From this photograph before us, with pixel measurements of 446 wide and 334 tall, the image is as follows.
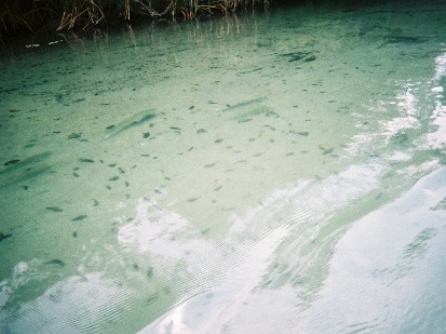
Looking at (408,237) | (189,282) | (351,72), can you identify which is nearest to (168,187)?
(189,282)

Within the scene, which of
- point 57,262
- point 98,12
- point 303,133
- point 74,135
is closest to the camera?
point 57,262

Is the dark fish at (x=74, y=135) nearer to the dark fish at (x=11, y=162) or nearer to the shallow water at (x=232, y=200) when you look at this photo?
the shallow water at (x=232, y=200)

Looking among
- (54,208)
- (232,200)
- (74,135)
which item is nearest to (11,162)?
(74,135)

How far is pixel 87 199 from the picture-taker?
115cm

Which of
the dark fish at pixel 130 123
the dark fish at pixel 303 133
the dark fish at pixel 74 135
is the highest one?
the dark fish at pixel 130 123

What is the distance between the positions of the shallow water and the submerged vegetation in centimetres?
230

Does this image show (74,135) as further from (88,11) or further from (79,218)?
(88,11)

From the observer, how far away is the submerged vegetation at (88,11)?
3996 millimetres

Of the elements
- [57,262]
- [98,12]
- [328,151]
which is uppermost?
[98,12]

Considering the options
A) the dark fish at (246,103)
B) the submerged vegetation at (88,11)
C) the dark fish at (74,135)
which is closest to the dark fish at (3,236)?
the dark fish at (74,135)

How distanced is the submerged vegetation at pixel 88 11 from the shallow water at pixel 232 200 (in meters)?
2.30

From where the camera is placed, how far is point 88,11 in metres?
4.06

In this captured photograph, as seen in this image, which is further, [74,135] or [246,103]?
[246,103]

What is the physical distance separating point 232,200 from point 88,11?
13.0 feet
